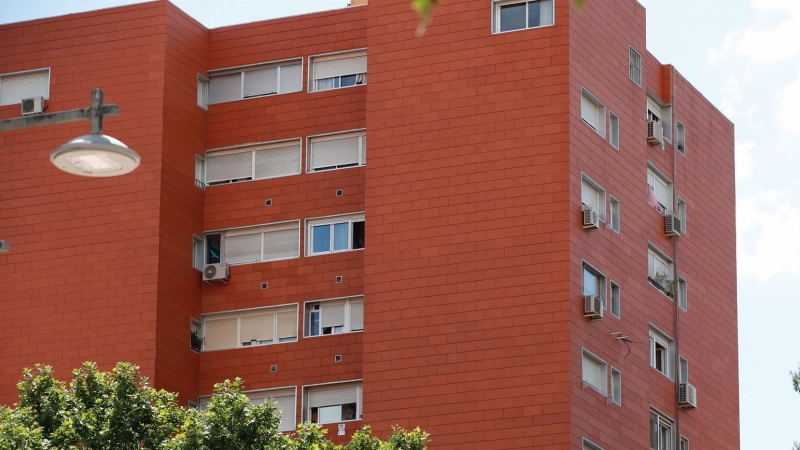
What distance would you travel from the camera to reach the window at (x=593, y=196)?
51188 millimetres

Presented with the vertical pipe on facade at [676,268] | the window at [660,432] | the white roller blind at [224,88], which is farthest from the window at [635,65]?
the white roller blind at [224,88]

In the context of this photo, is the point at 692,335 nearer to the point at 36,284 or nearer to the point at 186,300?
the point at 186,300

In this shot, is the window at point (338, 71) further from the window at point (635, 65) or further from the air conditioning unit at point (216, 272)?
the window at point (635, 65)


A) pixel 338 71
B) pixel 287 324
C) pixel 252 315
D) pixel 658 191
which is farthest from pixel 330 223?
pixel 658 191

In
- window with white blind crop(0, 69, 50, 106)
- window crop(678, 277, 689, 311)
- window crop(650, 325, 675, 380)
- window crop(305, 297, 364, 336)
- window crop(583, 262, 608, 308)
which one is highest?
window with white blind crop(0, 69, 50, 106)

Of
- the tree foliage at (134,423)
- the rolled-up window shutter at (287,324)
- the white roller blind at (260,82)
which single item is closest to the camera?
the tree foliage at (134,423)

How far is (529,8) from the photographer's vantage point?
51688mm

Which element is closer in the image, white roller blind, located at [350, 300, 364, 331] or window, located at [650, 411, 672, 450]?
white roller blind, located at [350, 300, 364, 331]

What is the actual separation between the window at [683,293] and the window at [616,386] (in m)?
5.73

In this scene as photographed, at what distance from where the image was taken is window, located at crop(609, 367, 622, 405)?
51062mm

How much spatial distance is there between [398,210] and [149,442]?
13.1 metres

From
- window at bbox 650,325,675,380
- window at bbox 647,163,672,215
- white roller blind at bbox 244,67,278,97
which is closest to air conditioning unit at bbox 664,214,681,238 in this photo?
window at bbox 647,163,672,215

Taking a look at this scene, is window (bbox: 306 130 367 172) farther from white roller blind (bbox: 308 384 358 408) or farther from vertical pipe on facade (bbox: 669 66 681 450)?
vertical pipe on facade (bbox: 669 66 681 450)

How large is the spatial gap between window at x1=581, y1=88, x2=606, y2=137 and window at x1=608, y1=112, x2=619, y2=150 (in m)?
0.48
